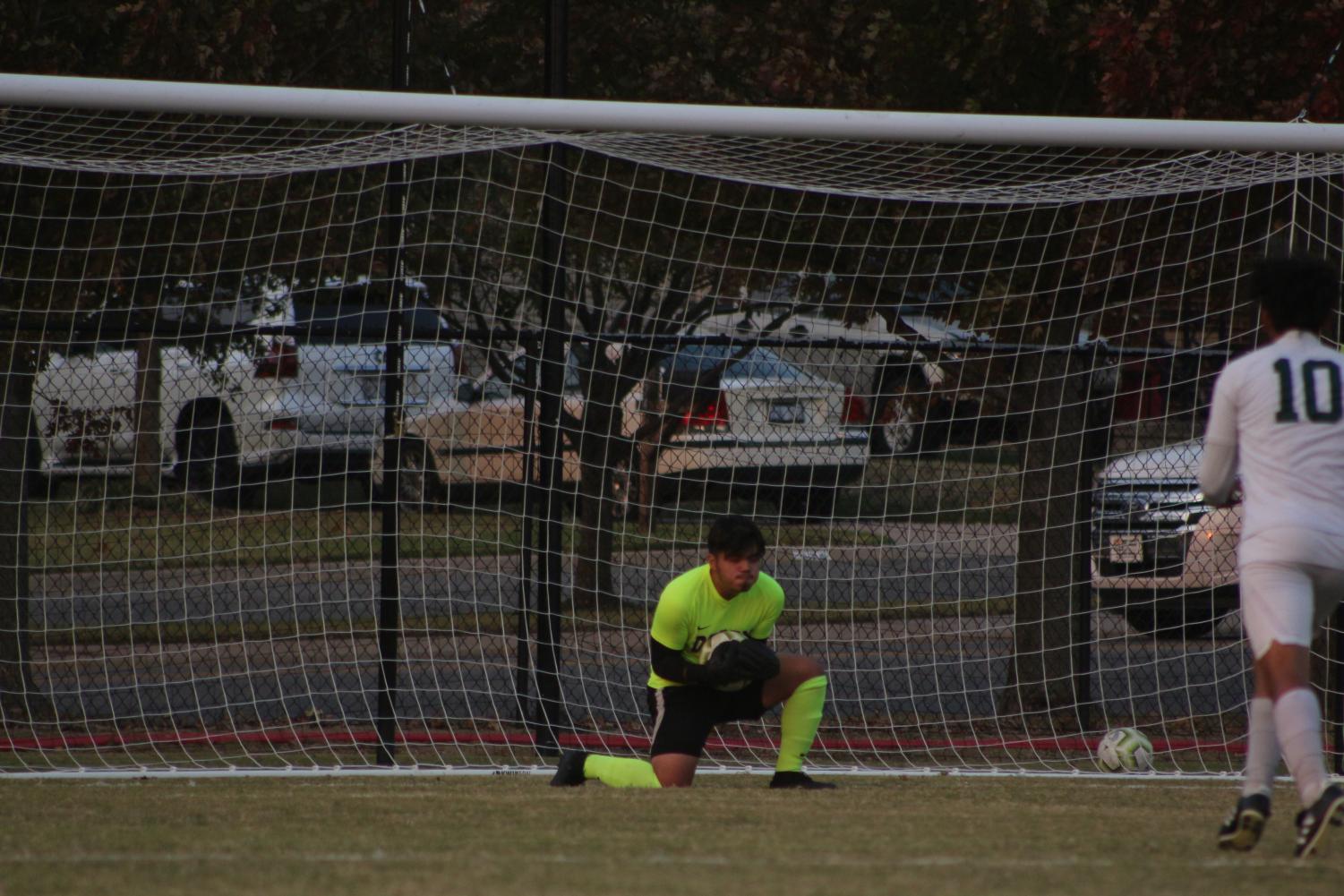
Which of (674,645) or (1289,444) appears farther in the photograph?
(674,645)

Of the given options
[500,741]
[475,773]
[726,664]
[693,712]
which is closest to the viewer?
[726,664]

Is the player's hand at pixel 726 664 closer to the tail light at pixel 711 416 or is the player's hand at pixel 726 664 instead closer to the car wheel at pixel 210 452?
the tail light at pixel 711 416

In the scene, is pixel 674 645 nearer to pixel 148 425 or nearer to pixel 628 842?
pixel 628 842

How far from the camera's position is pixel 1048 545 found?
894 centimetres

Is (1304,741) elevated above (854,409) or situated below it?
below

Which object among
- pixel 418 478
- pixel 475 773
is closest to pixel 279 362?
pixel 418 478

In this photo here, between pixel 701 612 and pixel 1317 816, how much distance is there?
271cm

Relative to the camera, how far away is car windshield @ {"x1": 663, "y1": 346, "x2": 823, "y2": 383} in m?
9.06

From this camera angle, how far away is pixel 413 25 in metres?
10.1

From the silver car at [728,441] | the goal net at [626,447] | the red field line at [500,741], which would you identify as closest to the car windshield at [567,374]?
the goal net at [626,447]

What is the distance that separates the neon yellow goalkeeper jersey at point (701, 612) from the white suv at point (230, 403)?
8.61 feet

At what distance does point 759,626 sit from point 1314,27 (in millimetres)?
4429

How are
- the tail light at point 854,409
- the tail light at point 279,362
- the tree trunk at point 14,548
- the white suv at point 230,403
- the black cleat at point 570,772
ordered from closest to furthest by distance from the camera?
the black cleat at point 570,772, the tree trunk at point 14,548, the white suv at point 230,403, the tail light at point 279,362, the tail light at point 854,409

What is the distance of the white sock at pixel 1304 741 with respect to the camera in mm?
4418
